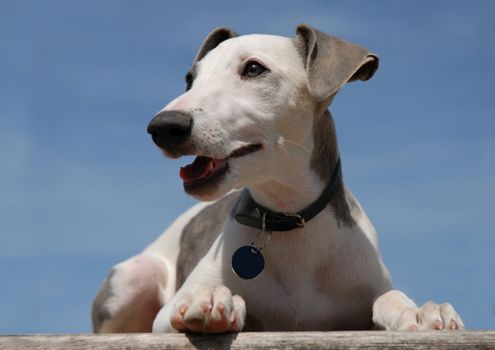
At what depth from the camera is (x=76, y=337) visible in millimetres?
4047

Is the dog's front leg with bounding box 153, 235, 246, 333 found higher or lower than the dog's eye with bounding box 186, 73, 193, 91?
lower

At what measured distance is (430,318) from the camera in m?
4.52

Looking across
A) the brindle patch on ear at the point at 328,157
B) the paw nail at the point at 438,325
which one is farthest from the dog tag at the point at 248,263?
the paw nail at the point at 438,325

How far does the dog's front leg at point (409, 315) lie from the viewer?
4469 millimetres

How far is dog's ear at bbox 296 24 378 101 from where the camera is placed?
16.9ft

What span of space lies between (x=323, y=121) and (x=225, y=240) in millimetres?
971

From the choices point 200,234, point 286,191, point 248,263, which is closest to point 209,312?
point 248,263

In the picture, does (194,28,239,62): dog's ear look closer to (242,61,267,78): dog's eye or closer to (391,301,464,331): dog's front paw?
(242,61,267,78): dog's eye

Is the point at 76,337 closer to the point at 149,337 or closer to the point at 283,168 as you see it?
the point at 149,337

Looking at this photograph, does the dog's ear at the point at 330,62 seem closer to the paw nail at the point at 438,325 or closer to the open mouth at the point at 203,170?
the open mouth at the point at 203,170

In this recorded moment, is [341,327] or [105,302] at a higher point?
[341,327]

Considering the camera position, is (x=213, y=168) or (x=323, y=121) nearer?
(x=213, y=168)

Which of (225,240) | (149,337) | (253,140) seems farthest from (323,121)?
(149,337)

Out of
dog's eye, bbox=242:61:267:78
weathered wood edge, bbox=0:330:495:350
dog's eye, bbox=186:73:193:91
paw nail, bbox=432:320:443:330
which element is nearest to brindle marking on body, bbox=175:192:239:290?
dog's eye, bbox=186:73:193:91
